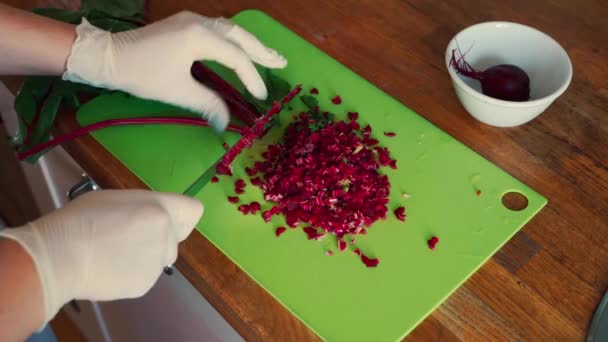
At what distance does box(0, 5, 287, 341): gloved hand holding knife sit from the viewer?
78cm

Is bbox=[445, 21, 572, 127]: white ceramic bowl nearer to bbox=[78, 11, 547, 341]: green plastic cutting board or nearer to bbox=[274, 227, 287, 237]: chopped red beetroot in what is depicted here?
bbox=[78, 11, 547, 341]: green plastic cutting board

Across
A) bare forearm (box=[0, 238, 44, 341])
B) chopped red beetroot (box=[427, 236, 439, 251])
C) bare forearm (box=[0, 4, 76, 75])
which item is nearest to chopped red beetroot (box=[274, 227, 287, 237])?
chopped red beetroot (box=[427, 236, 439, 251])

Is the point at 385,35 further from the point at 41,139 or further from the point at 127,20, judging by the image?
the point at 41,139

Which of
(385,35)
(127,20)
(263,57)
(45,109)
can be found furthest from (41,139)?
(385,35)

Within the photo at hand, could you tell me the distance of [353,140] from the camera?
3.41 feet

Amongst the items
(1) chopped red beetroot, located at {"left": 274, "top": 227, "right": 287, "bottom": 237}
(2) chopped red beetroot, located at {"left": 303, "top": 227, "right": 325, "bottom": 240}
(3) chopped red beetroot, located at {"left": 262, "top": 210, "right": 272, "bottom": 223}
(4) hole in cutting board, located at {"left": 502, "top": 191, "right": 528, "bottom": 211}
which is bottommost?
(4) hole in cutting board, located at {"left": 502, "top": 191, "right": 528, "bottom": 211}

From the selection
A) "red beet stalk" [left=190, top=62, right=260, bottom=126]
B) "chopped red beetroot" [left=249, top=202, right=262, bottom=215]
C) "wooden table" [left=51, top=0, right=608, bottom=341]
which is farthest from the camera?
"red beet stalk" [left=190, top=62, right=260, bottom=126]

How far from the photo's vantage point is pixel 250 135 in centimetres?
105

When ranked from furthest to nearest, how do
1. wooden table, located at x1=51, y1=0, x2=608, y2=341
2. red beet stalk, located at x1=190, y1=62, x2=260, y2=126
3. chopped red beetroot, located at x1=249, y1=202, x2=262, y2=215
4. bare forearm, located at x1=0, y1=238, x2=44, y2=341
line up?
red beet stalk, located at x1=190, y1=62, x2=260, y2=126 < chopped red beetroot, located at x1=249, y1=202, x2=262, y2=215 < wooden table, located at x1=51, y1=0, x2=608, y2=341 < bare forearm, located at x1=0, y1=238, x2=44, y2=341

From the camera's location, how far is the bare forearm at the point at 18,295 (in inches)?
29.3

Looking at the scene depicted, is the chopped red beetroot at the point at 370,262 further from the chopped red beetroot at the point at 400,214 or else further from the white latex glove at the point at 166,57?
the white latex glove at the point at 166,57

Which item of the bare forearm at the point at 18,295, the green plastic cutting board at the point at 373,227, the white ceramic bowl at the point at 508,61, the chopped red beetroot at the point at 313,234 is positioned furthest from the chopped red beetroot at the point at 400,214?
the bare forearm at the point at 18,295

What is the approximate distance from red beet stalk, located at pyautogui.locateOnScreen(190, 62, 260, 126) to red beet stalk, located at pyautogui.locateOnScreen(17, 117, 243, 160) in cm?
3

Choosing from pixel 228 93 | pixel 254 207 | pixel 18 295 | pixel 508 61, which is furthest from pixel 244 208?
pixel 508 61
